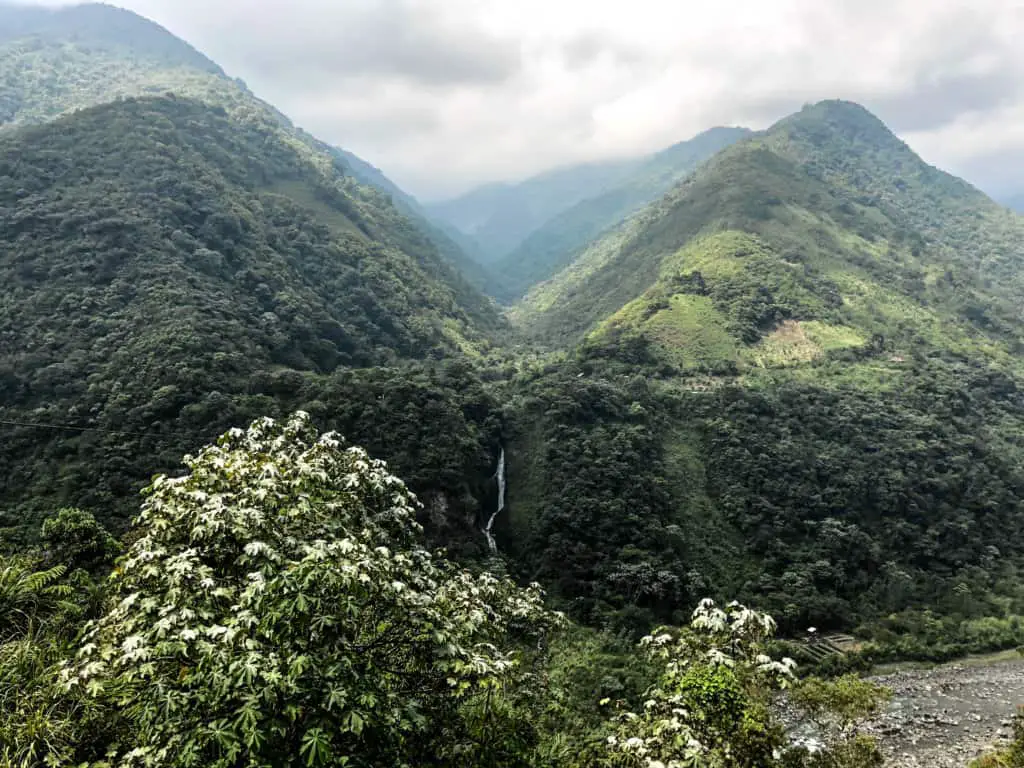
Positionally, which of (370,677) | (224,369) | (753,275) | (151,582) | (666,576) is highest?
(753,275)

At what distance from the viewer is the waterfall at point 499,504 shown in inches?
1639

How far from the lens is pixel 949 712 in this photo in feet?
92.4

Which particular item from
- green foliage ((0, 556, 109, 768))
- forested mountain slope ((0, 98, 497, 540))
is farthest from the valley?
forested mountain slope ((0, 98, 497, 540))

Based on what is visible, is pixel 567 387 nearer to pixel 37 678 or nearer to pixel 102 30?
pixel 37 678

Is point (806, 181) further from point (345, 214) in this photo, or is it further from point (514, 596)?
point (514, 596)

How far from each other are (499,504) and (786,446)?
2321 centimetres

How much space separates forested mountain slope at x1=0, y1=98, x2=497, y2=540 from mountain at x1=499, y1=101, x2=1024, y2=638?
1369cm

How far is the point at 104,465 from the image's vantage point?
3156cm

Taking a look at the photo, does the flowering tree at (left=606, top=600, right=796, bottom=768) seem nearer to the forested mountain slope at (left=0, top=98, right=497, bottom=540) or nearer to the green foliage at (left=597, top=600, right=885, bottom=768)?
the green foliage at (left=597, top=600, right=885, bottom=768)

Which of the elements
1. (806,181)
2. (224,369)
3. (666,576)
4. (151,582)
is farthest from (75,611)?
(806,181)

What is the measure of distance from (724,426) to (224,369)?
125 ft

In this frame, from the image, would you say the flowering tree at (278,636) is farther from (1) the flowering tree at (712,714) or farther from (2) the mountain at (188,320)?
(2) the mountain at (188,320)

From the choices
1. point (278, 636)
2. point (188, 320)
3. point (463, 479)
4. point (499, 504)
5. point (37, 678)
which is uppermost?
point (278, 636)

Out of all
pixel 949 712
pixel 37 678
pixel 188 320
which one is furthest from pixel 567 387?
pixel 37 678
